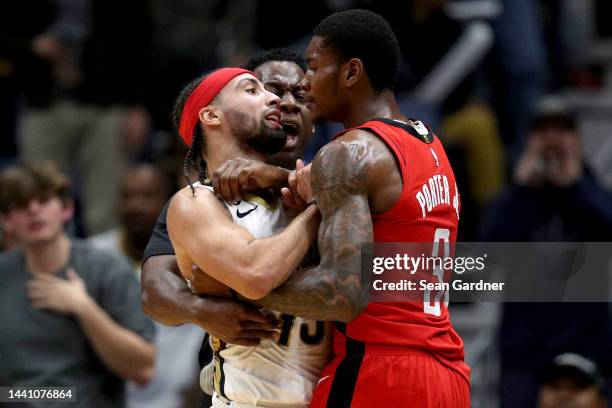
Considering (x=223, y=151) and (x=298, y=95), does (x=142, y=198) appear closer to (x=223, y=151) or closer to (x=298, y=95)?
(x=298, y=95)

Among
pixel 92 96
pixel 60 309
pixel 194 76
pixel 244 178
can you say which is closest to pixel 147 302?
pixel 244 178

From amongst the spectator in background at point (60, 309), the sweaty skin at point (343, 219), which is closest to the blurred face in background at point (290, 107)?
the sweaty skin at point (343, 219)

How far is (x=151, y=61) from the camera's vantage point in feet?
35.9

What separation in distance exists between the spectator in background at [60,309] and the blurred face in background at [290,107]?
197 centimetres

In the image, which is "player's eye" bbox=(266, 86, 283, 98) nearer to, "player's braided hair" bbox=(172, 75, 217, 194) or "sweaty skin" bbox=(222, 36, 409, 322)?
"player's braided hair" bbox=(172, 75, 217, 194)

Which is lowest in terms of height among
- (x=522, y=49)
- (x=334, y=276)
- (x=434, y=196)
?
(x=334, y=276)

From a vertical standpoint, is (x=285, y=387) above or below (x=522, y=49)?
below

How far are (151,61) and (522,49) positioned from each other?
3.34 metres

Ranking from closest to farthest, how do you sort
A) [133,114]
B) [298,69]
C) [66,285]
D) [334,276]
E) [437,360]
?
[334,276] → [437,360] → [298,69] → [66,285] → [133,114]

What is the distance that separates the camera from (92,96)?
10.8m

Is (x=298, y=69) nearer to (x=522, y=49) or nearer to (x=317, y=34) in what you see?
(x=317, y=34)

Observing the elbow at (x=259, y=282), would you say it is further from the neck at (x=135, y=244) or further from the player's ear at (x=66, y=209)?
the neck at (x=135, y=244)

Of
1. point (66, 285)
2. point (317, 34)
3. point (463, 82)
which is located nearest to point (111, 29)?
point (463, 82)

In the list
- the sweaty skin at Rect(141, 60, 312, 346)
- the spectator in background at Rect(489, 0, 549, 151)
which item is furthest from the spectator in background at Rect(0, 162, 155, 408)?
the spectator in background at Rect(489, 0, 549, 151)
